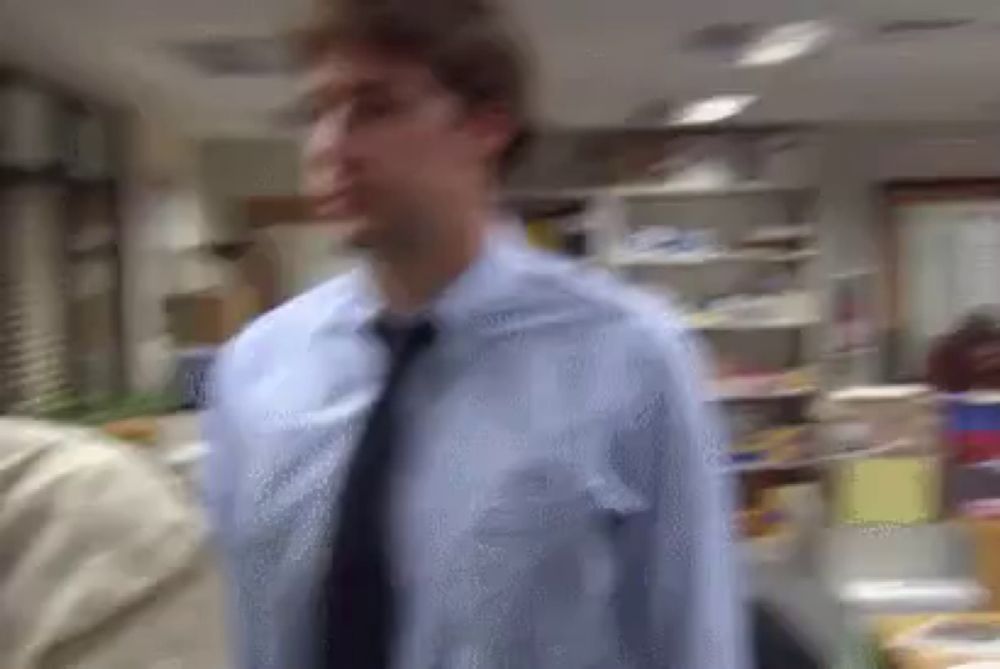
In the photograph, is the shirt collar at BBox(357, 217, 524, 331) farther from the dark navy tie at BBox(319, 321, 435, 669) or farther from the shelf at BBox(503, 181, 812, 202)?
the shelf at BBox(503, 181, 812, 202)

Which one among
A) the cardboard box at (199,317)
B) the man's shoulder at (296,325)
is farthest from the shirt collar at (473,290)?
the cardboard box at (199,317)

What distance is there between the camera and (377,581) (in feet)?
4.17

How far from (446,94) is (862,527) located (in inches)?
85.7

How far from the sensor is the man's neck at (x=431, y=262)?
4.21 feet

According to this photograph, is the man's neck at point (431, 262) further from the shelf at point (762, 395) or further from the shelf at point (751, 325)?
the shelf at point (751, 325)

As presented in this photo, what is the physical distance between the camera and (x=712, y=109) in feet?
23.8

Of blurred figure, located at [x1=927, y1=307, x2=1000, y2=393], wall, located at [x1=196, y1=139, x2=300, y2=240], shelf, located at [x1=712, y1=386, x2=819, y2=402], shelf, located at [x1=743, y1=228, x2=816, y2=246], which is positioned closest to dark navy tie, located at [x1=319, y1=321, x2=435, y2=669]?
blurred figure, located at [x1=927, y1=307, x2=1000, y2=393]

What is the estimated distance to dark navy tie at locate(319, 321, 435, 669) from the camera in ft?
4.17

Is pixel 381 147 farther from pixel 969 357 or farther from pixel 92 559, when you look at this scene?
pixel 969 357

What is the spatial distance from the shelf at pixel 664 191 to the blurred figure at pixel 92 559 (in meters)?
6.56

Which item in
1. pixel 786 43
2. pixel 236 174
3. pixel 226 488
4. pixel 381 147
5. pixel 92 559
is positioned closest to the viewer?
pixel 92 559

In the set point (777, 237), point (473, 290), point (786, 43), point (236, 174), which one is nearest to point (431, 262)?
point (473, 290)

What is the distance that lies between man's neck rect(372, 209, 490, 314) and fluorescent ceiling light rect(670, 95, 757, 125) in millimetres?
5660

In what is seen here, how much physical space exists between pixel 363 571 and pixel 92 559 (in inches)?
25.3
